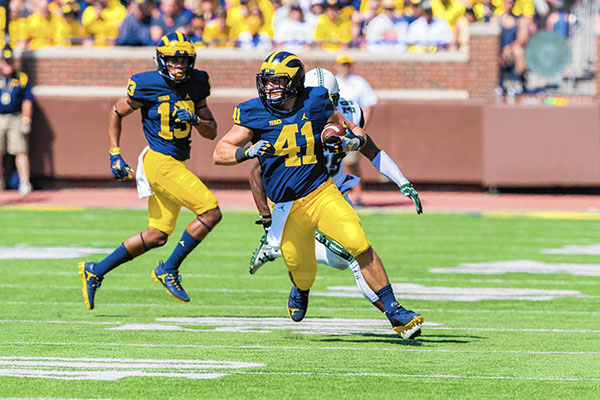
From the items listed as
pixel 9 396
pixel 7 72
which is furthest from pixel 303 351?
pixel 7 72

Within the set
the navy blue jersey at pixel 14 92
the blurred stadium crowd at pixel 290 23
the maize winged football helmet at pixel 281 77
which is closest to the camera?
the maize winged football helmet at pixel 281 77

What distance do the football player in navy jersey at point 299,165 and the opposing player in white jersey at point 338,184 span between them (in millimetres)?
187

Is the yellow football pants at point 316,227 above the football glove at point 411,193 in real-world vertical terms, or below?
below

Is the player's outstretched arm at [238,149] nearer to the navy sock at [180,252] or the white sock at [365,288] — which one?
the white sock at [365,288]

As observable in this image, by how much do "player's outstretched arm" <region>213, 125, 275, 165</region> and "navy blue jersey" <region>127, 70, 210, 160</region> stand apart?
4.95 ft

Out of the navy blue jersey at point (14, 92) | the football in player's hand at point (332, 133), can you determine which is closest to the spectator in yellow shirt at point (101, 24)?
the navy blue jersey at point (14, 92)

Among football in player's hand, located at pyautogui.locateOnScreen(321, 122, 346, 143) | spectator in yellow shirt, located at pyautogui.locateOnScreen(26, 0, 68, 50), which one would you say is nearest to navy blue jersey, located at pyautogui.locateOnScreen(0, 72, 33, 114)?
spectator in yellow shirt, located at pyautogui.locateOnScreen(26, 0, 68, 50)

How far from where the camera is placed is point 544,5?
62.1 ft

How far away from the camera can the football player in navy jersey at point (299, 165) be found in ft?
22.2

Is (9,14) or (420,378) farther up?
(9,14)

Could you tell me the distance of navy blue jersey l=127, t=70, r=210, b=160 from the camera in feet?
27.3

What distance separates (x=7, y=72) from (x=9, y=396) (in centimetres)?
1253

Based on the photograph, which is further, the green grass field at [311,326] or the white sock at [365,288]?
the white sock at [365,288]

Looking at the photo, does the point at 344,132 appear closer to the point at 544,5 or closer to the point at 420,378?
the point at 420,378
